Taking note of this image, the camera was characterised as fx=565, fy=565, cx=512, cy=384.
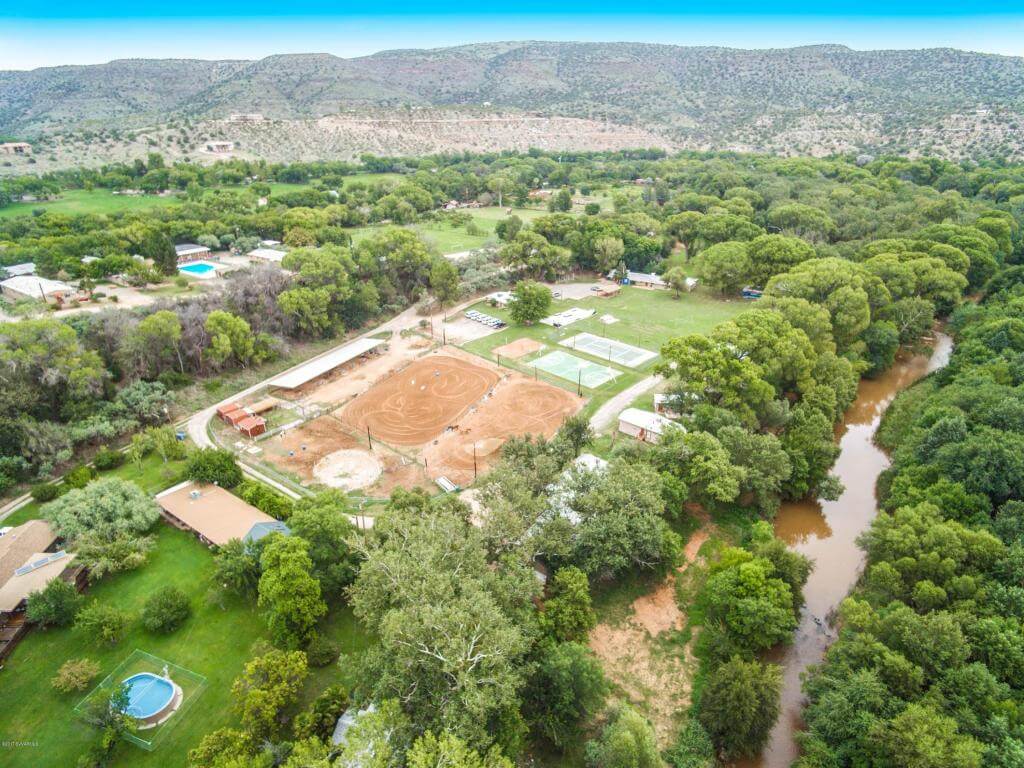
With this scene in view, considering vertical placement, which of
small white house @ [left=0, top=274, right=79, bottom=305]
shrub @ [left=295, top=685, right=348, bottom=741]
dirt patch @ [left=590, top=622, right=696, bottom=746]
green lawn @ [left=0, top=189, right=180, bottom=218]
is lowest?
dirt patch @ [left=590, top=622, right=696, bottom=746]

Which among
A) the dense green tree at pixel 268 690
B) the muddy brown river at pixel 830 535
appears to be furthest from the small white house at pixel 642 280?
the dense green tree at pixel 268 690

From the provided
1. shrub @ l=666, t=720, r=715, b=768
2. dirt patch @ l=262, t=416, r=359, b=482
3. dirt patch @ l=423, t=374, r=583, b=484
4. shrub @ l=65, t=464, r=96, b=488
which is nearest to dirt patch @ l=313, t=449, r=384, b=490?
dirt patch @ l=262, t=416, r=359, b=482

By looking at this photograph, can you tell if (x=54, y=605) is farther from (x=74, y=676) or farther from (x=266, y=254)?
(x=266, y=254)

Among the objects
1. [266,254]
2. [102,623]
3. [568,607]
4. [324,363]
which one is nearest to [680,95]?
[266,254]

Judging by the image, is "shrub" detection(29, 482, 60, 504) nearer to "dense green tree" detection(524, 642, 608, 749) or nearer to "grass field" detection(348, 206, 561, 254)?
"dense green tree" detection(524, 642, 608, 749)

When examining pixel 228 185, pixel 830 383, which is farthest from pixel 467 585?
pixel 228 185

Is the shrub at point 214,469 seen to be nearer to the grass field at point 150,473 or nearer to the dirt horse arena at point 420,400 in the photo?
the grass field at point 150,473
